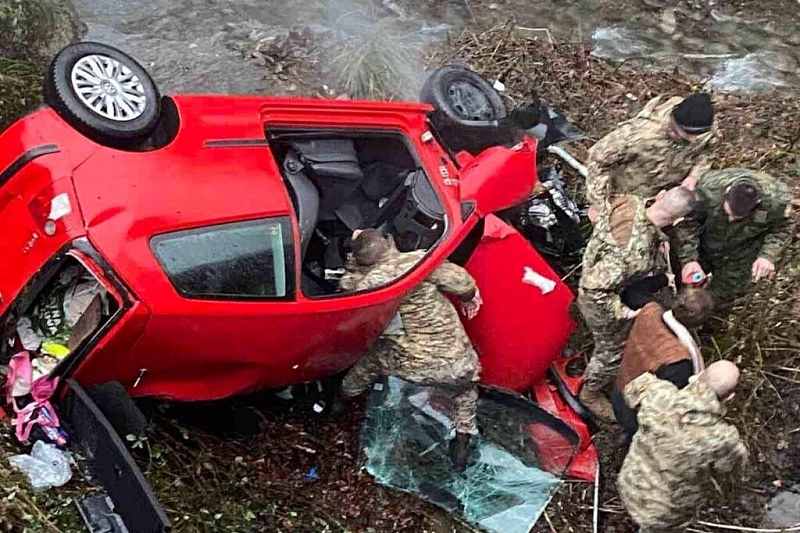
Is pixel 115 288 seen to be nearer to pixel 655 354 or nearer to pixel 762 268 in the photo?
pixel 655 354

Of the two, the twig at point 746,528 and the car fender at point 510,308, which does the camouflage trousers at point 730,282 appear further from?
the twig at point 746,528

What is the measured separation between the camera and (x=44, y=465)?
460 centimetres

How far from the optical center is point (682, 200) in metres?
5.57

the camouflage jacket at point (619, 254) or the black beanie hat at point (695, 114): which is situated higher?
the black beanie hat at point (695, 114)

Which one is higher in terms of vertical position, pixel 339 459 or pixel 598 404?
pixel 339 459

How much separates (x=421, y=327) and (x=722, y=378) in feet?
5.61

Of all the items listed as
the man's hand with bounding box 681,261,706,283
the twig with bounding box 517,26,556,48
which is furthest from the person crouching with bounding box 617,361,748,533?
the twig with bounding box 517,26,556,48

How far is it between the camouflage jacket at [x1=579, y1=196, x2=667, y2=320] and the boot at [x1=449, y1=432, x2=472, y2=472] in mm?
1094

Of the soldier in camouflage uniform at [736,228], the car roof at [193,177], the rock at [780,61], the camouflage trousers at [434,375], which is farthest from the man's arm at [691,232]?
the rock at [780,61]

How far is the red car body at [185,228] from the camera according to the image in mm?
4578

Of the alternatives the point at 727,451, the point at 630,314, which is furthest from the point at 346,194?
the point at 727,451

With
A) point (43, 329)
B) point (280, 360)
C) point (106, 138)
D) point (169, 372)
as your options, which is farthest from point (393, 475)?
point (106, 138)

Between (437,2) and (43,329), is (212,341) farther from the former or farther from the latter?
(437,2)

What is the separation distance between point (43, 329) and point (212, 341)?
2.74 feet
